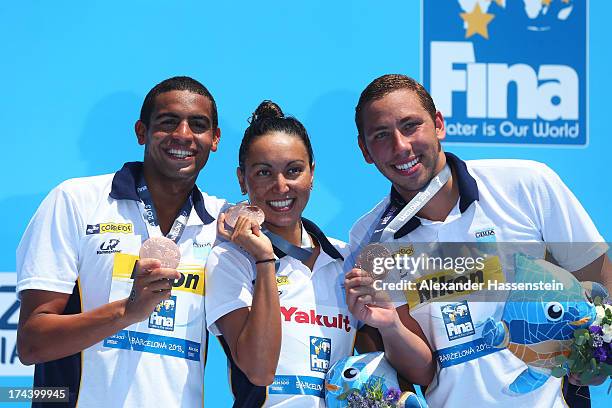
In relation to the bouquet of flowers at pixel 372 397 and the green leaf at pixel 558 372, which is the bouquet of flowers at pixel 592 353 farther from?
the bouquet of flowers at pixel 372 397

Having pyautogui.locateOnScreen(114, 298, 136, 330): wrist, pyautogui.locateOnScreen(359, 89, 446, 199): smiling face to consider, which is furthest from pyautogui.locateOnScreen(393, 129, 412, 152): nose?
pyautogui.locateOnScreen(114, 298, 136, 330): wrist

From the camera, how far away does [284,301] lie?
2.64 meters

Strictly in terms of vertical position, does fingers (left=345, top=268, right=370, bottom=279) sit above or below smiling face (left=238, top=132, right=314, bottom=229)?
below

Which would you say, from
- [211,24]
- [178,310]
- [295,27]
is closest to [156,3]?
[211,24]

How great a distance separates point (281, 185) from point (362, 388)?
69 cm

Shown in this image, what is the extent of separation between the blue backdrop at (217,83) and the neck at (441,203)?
102 centimetres

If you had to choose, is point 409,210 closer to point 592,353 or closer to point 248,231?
point 248,231

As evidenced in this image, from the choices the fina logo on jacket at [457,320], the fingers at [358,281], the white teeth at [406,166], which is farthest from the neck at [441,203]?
the fingers at [358,281]

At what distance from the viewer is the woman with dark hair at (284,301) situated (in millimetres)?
2486

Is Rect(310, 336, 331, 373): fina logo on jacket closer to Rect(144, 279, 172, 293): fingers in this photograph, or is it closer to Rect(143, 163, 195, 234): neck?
Rect(144, 279, 172, 293): fingers

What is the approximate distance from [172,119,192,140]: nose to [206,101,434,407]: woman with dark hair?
201 millimetres

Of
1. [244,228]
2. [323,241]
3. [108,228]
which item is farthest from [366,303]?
[108,228]

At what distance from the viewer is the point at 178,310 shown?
2.67 meters

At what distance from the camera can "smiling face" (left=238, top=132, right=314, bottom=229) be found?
2684 millimetres
